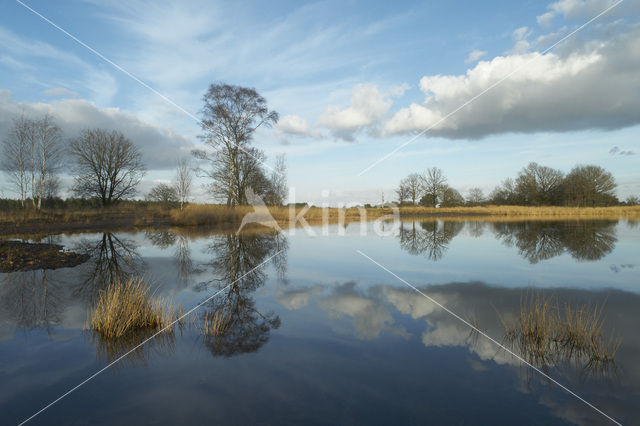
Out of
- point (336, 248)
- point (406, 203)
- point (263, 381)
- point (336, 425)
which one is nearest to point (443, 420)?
point (336, 425)

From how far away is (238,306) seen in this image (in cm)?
564

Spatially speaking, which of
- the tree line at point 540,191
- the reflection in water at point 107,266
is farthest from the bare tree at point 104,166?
the tree line at point 540,191

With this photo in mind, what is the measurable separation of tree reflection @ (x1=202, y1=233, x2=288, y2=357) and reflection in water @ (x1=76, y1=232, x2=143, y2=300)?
2.11 metres

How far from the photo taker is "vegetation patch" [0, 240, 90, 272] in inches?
331

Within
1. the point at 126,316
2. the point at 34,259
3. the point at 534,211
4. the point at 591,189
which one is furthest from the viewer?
the point at 591,189

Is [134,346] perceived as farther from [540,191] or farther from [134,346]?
[540,191]

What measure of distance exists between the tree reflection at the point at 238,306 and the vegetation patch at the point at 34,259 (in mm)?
3756

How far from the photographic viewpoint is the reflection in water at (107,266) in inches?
268

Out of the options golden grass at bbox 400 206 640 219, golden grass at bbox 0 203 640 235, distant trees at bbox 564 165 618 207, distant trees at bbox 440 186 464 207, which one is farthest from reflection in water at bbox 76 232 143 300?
distant trees at bbox 564 165 618 207

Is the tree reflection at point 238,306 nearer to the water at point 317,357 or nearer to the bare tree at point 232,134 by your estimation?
the water at point 317,357

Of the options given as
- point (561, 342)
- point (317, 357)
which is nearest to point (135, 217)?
point (317, 357)

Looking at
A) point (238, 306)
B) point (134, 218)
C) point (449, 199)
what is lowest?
point (238, 306)

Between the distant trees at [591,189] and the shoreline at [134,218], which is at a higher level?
the distant trees at [591,189]

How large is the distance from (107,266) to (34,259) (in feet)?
6.89
